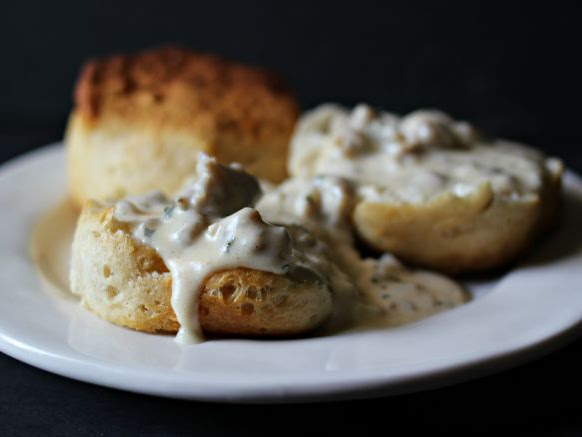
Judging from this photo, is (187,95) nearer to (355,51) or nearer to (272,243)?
(272,243)

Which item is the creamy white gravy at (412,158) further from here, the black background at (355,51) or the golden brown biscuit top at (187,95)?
the black background at (355,51)

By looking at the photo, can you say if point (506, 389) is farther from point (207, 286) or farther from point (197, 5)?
point (197, 5)

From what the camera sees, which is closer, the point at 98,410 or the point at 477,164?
the point at 98,410

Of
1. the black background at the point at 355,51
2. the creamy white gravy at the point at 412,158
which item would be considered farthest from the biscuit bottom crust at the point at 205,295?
the black background at the point at 355,51

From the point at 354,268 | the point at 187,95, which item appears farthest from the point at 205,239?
the point at 187,95

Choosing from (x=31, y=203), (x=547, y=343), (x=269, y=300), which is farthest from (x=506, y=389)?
(x=31, y=203)
